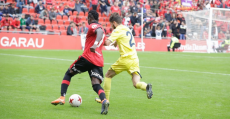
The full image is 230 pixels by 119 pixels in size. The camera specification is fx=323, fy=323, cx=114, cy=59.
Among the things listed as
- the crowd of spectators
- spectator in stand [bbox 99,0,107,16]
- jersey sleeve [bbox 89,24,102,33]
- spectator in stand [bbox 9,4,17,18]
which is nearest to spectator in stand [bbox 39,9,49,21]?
the crowd of spectators

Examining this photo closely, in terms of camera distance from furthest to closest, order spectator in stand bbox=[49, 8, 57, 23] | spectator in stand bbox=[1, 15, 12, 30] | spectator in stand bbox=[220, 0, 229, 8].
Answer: spectator in stand bbox=[220, 0, 229, 8]
spectator in stand bbox=[49, 8, 57, 23]
spectator in stand bbox=[1, 15, 12, 30]

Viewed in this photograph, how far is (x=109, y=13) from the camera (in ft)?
88.5

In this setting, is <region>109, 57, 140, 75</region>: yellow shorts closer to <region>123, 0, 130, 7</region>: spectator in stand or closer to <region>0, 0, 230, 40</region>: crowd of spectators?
<region>0, 0, 230, 40</region>: crowd of spectators

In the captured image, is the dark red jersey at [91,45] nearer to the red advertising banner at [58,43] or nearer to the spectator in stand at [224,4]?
the red advertising banner at [58,43]

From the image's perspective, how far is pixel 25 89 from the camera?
784 centimetres

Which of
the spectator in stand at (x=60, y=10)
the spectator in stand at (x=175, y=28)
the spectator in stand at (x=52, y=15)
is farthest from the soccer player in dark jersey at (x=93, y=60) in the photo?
the spectator in stand at (x=175, y=28)

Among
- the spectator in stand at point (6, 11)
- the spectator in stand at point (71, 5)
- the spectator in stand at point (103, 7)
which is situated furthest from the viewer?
the spectator in stand at point (103, 7)

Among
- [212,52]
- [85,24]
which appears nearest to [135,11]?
[85,24]

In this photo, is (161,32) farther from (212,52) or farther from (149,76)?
(149,76)

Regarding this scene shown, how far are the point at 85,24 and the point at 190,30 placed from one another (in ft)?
26.8

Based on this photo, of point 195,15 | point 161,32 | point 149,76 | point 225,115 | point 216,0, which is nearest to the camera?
point 225,115

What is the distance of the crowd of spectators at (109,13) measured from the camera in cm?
2269

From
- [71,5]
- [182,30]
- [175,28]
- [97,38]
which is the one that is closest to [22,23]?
[71,5]

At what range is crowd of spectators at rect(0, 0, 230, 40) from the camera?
893 inches
